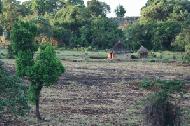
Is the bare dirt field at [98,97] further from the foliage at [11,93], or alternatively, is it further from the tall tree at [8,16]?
the tall tree at [8,16]

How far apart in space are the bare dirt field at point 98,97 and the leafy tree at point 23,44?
220cm

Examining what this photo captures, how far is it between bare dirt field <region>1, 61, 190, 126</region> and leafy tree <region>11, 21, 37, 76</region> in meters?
2.20

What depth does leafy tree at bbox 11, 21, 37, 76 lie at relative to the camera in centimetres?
2048

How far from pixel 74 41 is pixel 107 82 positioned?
1513 inches

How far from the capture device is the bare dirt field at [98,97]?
20516mm

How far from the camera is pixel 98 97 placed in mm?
27312

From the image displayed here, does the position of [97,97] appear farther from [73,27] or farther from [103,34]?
[73,27]

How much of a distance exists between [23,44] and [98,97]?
25.1ft

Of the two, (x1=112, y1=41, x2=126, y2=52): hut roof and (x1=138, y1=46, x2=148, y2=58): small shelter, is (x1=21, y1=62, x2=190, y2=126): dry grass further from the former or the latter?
(x1=112, y1=41, x2=126, y2=52): hut roof

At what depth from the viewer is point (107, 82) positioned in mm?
34812

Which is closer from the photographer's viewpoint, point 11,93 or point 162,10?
point 11,93

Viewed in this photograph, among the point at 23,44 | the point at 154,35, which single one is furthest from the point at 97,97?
the point at 154,35

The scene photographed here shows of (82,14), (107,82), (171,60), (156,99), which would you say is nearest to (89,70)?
(107,82)

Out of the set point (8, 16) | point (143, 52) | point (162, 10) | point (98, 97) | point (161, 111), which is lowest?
point (98, 97)
